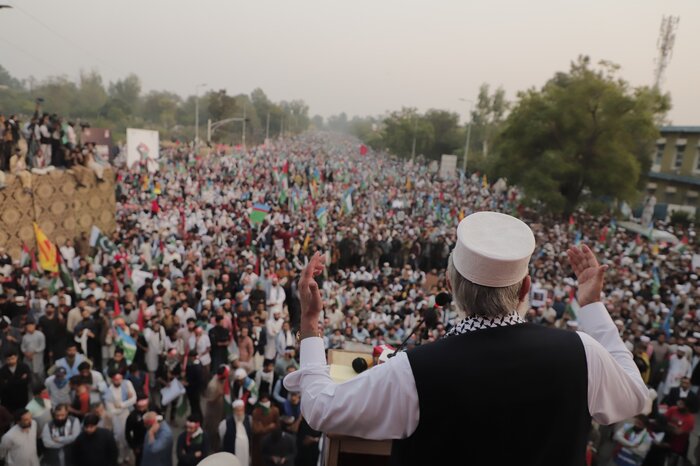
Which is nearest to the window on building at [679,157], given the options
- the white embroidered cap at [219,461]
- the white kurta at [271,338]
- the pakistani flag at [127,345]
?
the white kurta at [271,338]

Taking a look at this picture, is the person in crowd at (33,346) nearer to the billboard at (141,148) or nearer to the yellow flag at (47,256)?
the yellow flag at (47,256)

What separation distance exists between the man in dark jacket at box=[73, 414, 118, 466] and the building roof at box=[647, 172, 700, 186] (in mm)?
35906

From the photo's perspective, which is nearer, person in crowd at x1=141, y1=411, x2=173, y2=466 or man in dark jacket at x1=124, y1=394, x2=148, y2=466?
person in crowd at x1=141, y1=411, x2=173, y2=466

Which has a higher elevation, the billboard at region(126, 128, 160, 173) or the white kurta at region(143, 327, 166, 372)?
the billboard at region(126, 128, 160, 173)

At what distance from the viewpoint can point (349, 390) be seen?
1312 millimetres

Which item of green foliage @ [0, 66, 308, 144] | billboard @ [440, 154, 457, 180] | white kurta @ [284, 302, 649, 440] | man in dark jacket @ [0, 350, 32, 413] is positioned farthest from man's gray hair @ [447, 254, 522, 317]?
green foliage @ [0, 66, 308, 144]

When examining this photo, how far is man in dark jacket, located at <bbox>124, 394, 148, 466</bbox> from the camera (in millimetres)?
5492

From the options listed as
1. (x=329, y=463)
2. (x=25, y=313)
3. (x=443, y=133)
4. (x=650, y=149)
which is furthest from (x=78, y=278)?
(x=443, y=133)

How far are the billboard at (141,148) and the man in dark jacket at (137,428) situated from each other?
21.6 metres

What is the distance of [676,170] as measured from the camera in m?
33.7

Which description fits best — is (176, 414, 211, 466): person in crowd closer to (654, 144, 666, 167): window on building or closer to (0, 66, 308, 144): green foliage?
(654, 144, 666, 167): window on building

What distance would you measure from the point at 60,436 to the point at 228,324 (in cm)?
297

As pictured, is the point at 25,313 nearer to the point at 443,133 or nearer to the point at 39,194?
the point at 39,194

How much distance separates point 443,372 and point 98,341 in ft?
24.7
